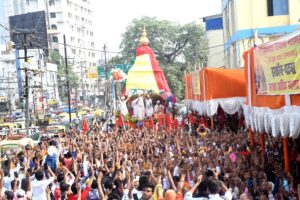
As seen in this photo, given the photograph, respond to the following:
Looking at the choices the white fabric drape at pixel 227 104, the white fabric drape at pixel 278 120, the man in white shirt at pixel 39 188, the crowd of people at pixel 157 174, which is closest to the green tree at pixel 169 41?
the white fabric drape at pixel 227 104

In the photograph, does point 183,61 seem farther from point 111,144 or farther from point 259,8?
point 111,144

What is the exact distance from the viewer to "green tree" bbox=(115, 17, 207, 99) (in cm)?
5828

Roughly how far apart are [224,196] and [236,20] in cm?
2426

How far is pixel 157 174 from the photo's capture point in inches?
367

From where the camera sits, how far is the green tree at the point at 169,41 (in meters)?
58.3

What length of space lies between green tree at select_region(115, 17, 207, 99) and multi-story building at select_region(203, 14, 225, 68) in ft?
3.54

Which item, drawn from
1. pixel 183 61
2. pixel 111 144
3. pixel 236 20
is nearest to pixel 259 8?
pixel 236 20

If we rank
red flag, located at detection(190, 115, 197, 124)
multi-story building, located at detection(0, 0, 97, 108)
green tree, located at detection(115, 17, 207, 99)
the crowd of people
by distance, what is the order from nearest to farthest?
the crowd of people → red flag, located at detection(190, 115, 197, 124) → green tree, located at detection(115, 17, 207, 99) → multi-story building, located at detection(0, 0, 97, 108)

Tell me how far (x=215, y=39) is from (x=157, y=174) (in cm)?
5095

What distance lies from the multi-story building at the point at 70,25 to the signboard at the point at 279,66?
7024cm

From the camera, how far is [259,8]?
30.0 meters

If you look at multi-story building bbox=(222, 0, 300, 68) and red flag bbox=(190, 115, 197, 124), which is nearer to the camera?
red flag bbox=(190, 115, 197, 124)

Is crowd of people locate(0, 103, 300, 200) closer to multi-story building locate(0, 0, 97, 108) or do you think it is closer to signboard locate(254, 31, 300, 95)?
signboard locate(254, 31, 300, 95)

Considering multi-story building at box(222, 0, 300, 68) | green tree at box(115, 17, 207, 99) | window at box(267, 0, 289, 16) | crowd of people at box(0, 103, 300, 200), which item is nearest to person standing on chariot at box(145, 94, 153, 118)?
multi-story building at box(222, 0, 300, 68)
